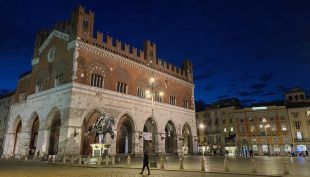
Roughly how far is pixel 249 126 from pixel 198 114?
1249 cm

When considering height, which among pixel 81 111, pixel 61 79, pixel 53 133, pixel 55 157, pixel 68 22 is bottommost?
pixel 55 157

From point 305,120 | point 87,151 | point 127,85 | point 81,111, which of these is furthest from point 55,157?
point 305,120

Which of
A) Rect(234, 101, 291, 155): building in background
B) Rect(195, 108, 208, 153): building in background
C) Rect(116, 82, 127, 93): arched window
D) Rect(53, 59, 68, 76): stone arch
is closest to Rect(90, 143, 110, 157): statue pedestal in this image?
Rect(116, 82, 127, 93): arched window

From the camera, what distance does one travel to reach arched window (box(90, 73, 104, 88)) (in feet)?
75.4

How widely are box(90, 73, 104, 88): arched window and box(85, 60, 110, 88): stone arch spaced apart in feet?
0.81

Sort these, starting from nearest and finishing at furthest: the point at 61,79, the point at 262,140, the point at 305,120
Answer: the point at 61,79, the point at 305,120, the point at 262,140

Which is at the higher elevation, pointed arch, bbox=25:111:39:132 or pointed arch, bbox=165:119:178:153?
pointed arch, bbox=25:111:39:132

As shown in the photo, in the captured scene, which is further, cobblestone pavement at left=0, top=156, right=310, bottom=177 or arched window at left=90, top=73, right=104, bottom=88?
arched window at left=90, top=73, right=104, bottom=88

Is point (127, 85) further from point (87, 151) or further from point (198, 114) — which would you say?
point (198, 114)

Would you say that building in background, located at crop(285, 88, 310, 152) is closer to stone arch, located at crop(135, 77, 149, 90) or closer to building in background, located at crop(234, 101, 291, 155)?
building in background, located at crop(234, 101, 291, 155)

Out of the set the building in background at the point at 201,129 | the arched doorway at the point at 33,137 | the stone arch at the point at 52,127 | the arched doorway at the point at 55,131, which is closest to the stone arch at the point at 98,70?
the stone arch at the point at 52,127

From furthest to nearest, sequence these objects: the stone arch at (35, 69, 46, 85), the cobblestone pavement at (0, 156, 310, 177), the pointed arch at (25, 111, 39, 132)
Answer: the stone arch at (35, 69, 46, 85) → the pointed arch at (25, 111, 39, 132) → the cobblestone pavement at (0, 156, 310, 177)

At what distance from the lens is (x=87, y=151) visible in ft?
87.2

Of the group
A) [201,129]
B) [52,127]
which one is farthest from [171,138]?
[201,129]
